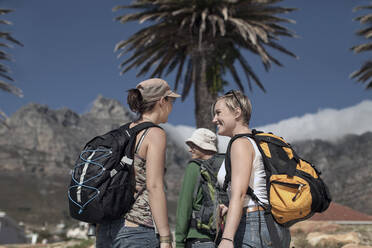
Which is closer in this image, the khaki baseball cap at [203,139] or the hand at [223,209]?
the hand at [223,209]

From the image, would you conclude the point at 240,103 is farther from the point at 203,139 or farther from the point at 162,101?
the point at 203,139

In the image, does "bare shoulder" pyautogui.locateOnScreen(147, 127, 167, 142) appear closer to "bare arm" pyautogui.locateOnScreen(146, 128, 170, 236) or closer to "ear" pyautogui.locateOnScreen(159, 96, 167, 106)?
"bare arm" pyautogui.locateOnScreen(146, 128, 170, 236)

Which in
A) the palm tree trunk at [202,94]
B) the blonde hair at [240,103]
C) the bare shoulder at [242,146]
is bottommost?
the bare shoulder at [242,146]

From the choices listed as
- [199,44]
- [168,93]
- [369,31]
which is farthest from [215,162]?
[369,31]

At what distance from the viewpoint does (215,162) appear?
3719mm

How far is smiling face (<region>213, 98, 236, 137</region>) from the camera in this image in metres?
2.94

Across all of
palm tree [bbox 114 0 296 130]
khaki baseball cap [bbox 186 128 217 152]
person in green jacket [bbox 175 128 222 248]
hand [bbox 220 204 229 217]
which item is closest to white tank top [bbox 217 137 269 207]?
hand [bbox 220 204 229 217]

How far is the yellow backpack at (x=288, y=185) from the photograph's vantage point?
2.52 metres

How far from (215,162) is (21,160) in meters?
213

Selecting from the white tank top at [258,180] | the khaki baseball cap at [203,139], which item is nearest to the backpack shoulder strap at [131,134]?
the white tank top at [258,180]

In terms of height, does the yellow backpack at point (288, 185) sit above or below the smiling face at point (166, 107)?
below

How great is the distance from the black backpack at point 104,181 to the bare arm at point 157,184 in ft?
0.39

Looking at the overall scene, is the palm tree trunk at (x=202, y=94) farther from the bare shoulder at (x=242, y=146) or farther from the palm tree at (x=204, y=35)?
the bare shoulder at (x=242, y=146)

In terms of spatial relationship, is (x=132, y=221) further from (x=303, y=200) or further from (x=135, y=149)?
(x=303, y=200)
